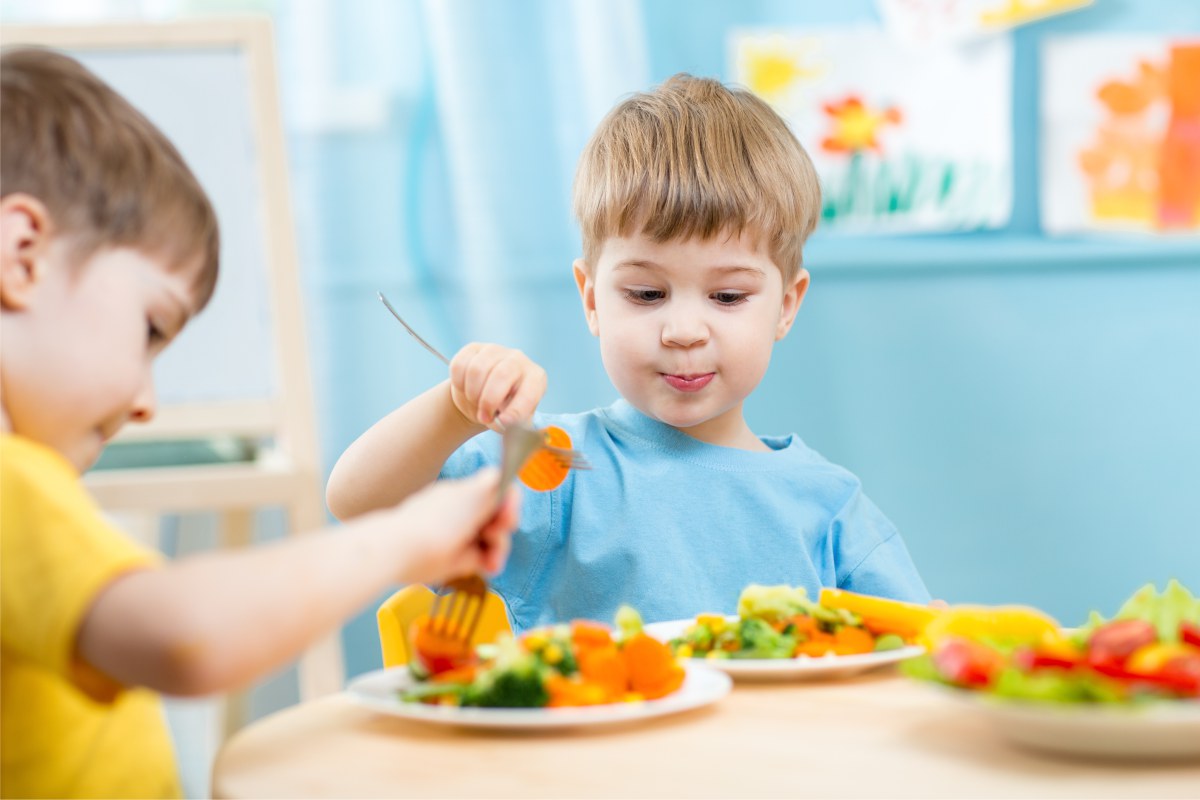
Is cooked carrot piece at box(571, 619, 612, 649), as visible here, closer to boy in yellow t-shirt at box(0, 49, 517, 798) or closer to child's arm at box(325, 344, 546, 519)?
boy in yellow t-shirt at box(0, 49, 517, 798)

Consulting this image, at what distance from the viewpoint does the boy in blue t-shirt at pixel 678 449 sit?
114 cm

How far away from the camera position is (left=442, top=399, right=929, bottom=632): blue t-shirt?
1.15m

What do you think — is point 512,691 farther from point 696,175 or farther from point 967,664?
point 696,175

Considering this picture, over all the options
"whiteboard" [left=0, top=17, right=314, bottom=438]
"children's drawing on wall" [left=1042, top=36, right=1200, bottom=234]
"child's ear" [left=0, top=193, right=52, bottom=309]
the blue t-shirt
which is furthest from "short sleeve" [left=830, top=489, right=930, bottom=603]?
"children's drawing on wall" [left=1042, top=36, right=1200, bottom=234]

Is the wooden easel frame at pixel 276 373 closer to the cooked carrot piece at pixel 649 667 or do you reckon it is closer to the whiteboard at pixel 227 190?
the whiteboard at pixel 227 190

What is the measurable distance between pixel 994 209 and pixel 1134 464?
0.50 metres

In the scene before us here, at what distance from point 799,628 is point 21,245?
1.65 feet

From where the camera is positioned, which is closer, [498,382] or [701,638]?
[701,638]

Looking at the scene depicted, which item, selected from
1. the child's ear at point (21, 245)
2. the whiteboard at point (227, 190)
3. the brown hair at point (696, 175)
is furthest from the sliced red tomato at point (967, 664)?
the whiteboard at point (227, 190)

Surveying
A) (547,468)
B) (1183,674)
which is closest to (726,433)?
(547,468)

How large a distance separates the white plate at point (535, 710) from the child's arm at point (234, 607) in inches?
3.7

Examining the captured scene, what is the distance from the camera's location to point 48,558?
580 millimetres

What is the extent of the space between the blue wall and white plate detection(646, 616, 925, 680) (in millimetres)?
1352

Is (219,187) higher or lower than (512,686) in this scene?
higher
